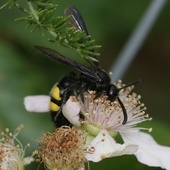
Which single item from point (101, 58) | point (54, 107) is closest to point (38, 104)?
point (54, 107)

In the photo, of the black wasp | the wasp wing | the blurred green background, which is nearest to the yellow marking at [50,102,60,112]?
the black wasp

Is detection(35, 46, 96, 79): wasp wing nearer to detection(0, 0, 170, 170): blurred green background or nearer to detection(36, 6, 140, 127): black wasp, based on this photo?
detection(36, 6, 140, 127): black wasp

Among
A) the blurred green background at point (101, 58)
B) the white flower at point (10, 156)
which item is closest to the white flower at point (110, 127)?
the white flower at point (10, 156)

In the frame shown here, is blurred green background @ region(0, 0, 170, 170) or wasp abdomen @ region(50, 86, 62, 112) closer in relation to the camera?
wasp abdomen @ region(50, 86, 62, 112)

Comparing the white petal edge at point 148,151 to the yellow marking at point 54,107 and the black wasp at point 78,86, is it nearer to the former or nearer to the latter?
the black wasp at point 78,86

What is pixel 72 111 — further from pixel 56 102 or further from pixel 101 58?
pixel 101 58

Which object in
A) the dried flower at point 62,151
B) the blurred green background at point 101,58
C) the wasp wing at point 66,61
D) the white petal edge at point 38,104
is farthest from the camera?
the blurred green background at point 101,58
